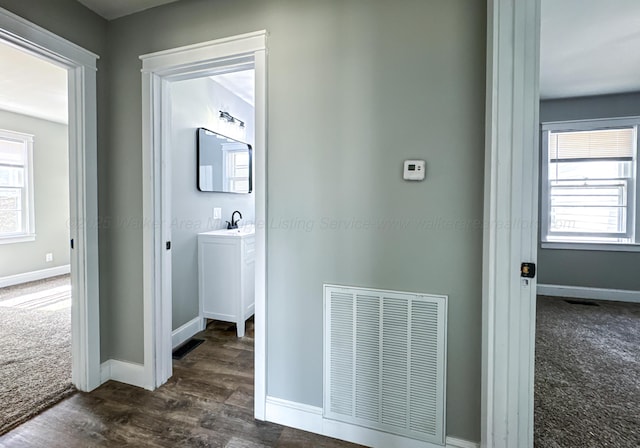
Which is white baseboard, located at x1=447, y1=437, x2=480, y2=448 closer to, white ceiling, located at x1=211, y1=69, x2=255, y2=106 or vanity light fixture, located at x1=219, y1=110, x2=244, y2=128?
white ceiling, located at x1=211, y1=69, x2=255, y2=106

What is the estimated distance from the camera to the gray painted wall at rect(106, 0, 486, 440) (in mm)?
1441

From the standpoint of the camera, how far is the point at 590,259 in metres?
4.07

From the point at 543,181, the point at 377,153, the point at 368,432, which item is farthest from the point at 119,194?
the point at 543,181

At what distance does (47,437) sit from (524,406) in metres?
2.33

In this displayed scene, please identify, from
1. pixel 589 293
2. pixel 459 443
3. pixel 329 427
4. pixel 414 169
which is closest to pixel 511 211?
pixel 414 169

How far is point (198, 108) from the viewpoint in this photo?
3.01 metres

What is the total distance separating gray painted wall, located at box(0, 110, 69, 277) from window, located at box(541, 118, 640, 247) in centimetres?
738

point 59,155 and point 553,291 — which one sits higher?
point 59,155

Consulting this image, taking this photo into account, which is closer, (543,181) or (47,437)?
(47,437)

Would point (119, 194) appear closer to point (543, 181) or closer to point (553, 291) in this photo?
point (543, 181)

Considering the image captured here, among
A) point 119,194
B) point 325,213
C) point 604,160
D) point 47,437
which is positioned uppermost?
point 604,160

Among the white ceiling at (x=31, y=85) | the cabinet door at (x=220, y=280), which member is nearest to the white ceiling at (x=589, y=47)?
the cabinet door at (x=220, y=280)

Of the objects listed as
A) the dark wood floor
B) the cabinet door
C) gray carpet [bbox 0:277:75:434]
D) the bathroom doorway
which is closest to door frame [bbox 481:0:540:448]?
the dark wood floor

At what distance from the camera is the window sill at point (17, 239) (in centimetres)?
446
